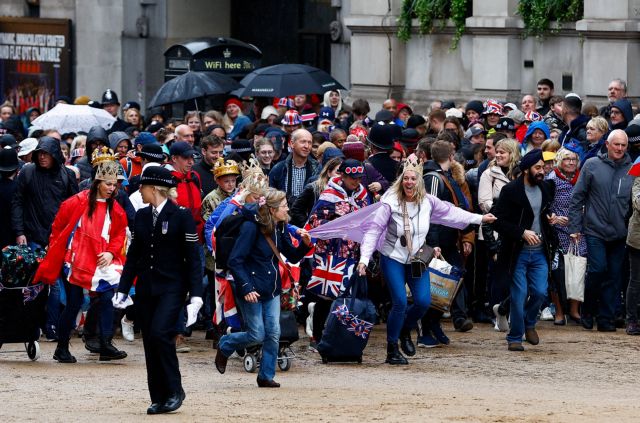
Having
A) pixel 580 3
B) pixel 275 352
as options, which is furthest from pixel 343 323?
pixel 580 3

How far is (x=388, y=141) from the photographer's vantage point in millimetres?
16000

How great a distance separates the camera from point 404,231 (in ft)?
46.3

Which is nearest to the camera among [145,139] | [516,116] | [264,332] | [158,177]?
[158,177]

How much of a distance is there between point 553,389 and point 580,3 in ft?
36.0

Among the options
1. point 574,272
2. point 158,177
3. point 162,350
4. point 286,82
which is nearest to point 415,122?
point 286,82

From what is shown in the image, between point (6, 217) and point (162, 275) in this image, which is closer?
point (162, 275)

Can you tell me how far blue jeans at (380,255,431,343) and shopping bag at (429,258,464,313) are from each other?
786 millimetres

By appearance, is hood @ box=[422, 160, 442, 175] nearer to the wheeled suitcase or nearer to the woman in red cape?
the wheeled suitcase

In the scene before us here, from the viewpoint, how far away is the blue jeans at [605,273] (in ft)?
53.1

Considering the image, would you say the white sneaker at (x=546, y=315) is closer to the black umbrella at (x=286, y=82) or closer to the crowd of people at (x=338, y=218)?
the crowd of people at (x=338, y=218)

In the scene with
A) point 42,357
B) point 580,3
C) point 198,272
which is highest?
point 580,3

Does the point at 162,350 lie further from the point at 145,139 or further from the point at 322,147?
the point at 145,139

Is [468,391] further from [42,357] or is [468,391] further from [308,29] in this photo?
[308,29]

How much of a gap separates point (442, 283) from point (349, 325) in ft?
4.33
